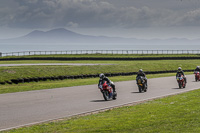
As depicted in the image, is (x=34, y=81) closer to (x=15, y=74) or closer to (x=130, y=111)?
(x=15, y=74)

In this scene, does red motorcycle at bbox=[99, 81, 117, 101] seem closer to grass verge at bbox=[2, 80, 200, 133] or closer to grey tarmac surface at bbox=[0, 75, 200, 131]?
grey tarmac surface at bbox=[0, 75, 200, 131]

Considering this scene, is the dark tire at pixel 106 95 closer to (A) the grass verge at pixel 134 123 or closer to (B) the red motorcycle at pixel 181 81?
(A) the grass verge at pixel 134 123

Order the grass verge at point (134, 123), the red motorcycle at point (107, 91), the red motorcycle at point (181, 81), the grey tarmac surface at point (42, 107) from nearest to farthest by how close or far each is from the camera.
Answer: the grass verge at point (134, 123) < the grey tarmac surface at point (42, 107) < the red motorcycle at point (107, 91) < the red motorcycle at point (181, 81)

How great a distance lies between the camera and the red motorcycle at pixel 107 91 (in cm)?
1852

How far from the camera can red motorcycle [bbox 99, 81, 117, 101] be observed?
18.5m

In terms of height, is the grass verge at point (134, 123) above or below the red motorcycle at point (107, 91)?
below

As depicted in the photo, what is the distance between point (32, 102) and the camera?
57.8 ft

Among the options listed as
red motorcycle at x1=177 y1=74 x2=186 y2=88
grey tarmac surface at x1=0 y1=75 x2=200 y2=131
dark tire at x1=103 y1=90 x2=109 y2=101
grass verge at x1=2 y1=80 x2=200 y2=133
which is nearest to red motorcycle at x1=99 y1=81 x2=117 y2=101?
dark tire at x1=103 y1=90 x2=109 y2=101

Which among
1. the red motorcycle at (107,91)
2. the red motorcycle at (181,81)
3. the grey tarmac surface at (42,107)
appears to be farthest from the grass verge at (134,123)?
the red motorcycle at (181,81)

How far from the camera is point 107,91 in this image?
18719 mm

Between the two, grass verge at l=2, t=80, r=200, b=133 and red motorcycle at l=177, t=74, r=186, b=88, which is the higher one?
red motorcycle at l=177, t=74, r=186, b=88

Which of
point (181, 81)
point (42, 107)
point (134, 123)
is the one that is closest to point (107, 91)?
point (42, 107)

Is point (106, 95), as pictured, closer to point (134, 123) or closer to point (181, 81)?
point (134, 123)

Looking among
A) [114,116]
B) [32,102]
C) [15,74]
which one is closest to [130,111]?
[114,116]
